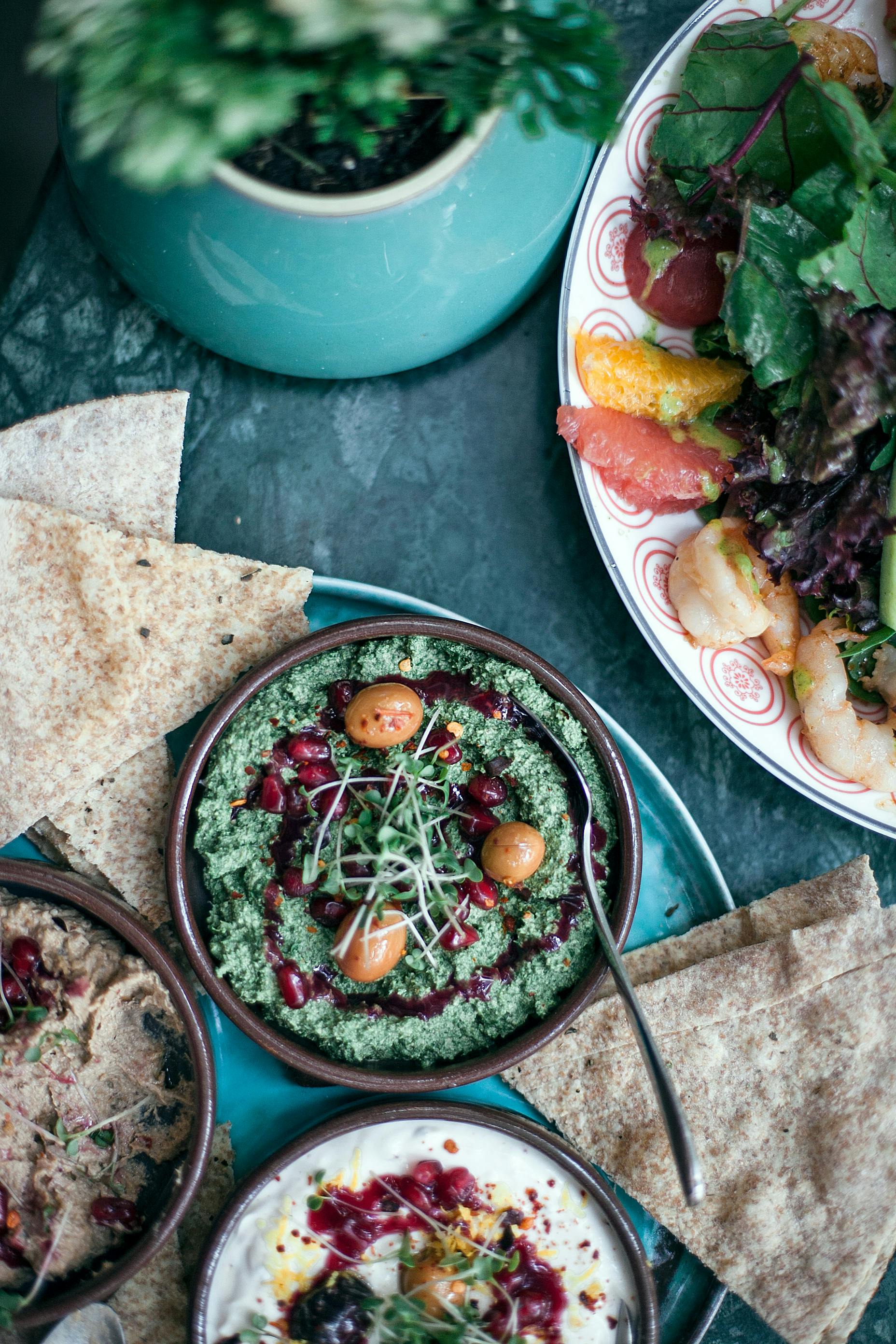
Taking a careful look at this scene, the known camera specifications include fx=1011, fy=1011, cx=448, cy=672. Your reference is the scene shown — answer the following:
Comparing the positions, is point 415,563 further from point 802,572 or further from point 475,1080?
point 475,1080

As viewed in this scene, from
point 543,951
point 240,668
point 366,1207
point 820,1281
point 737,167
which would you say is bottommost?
point 820,1281

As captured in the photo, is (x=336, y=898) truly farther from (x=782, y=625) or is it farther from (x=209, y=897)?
(x=782, y=625)

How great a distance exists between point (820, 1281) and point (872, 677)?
109cm

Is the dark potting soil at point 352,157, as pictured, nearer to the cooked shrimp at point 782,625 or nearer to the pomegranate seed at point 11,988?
the cooked shrimp at point 782,625

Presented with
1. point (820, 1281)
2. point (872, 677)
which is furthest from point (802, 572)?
point (820, 1281)

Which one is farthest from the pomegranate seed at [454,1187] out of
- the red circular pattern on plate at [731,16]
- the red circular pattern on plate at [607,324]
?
the red circular pattern on plate at [731,16]

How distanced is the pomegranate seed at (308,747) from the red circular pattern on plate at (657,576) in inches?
24.7

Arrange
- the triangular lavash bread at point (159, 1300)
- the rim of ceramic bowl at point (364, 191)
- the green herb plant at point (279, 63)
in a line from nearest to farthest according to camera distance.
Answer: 1. the green herb plant at point (279, 63)
2. the rim of ceramic bowl at point (364, 191)
3. the triangular lavash bread at point (159, 1300)

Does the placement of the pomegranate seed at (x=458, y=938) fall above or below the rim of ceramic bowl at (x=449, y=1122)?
above

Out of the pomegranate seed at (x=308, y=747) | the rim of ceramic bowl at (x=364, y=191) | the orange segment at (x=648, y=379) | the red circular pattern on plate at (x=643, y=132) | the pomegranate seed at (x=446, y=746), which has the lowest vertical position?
the pomegranate seed at (x=446, y=746)

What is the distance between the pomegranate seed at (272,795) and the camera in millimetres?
1601

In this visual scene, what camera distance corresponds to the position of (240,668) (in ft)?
5.77

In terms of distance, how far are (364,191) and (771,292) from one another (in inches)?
27.8

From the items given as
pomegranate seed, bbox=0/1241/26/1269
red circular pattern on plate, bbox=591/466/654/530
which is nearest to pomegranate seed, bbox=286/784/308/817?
red circular pattern on plate, bbox=591/466/654/530
